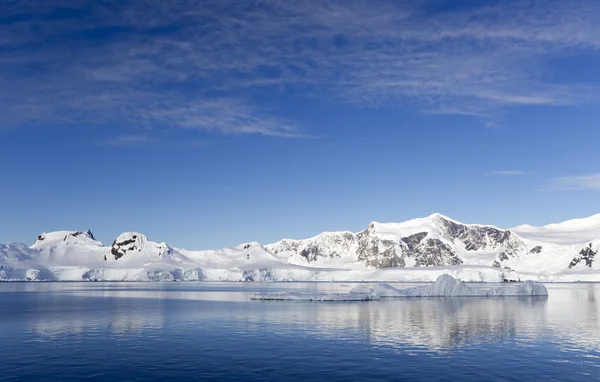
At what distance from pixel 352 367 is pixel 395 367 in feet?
7.81

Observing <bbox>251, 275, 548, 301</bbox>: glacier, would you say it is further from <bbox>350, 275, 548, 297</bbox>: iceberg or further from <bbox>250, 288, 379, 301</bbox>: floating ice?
<bbox>250, 288, 379, 301</bbox>: floating ice

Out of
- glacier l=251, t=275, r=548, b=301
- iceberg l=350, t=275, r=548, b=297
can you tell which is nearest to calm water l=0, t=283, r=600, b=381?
glacier l=251, t=275, r=548, b=301

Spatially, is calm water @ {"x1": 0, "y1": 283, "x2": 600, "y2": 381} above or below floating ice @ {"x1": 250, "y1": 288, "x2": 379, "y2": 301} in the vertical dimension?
above

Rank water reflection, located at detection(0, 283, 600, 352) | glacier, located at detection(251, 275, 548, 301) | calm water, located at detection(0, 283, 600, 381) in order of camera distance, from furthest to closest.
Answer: glacier, located at detection(251, 275, 548, 301), water reflection, located at detection(0, 283, 600, 352), calm water, located at detection(0, 283, 600, 381)

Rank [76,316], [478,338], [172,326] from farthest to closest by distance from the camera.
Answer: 1. [76,316]
2. [172,326]
3. [478,338]

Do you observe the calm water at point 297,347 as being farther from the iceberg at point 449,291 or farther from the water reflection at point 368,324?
the iceberg at point 449,291

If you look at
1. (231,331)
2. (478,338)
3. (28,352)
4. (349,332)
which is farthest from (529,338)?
(28,352)

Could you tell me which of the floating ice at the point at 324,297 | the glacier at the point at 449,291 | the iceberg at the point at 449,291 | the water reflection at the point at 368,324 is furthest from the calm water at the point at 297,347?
the iceberg at the point at 449,291

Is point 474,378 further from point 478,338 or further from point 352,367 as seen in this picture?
point 478,338

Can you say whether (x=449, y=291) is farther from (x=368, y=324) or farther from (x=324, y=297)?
(x=368, y=324)

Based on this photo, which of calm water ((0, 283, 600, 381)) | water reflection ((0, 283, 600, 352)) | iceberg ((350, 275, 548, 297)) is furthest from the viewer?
iceberg ((350, 275, 548, 297))

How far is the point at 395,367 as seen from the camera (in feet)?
98.9

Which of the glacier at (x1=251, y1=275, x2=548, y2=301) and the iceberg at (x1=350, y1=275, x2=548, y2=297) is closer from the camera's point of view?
the glacier at (x1=251, y1=275, x2=548, y2=301)

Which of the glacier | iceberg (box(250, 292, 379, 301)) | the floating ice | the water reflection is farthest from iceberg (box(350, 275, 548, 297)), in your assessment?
the water reflection
